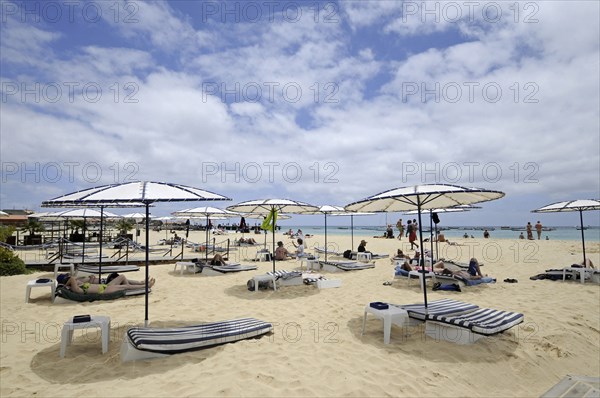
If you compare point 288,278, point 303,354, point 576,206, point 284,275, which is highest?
point 576,206

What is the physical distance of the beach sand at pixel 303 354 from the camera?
358cm

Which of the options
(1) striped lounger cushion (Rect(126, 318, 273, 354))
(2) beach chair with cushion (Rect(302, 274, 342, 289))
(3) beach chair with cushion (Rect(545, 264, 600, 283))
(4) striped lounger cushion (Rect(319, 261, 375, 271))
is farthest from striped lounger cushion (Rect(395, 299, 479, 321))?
(3) beach chair with cushion (Rect(545, 264, 600, 283))

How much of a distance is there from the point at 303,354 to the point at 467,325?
237 cm

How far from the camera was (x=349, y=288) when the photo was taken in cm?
880

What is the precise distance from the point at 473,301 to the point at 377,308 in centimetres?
362

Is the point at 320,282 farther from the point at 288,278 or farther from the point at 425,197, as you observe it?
the point at 425,197

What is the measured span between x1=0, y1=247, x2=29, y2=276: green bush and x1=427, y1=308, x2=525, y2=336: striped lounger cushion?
13421mm

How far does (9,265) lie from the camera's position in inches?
436

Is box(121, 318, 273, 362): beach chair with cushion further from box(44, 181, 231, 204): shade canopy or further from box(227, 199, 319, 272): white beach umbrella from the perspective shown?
box(227, 199, 319, 272): white beach umbrella

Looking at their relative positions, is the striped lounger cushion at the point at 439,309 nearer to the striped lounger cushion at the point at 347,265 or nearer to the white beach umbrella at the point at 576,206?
the striped lounger cushion at the point at 347,265

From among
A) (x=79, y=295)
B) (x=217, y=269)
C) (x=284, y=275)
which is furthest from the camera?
(x=217, y=269)

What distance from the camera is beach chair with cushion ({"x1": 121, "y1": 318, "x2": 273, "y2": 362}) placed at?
4148 millimetres

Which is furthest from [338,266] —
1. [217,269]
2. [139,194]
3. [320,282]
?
[139,194]

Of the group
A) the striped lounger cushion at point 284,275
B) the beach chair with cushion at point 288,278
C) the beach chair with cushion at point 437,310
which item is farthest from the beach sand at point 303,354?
the beach chair with cushion at point 288,278
